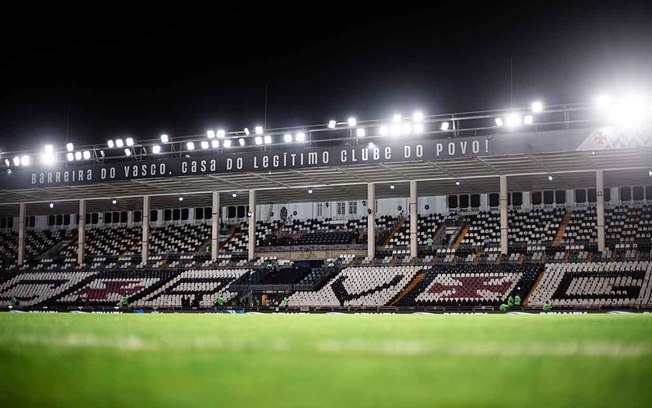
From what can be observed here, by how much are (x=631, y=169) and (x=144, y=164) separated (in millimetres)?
27553

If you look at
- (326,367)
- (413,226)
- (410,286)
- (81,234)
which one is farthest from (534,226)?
(326,367)

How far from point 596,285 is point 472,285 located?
6.10 meters

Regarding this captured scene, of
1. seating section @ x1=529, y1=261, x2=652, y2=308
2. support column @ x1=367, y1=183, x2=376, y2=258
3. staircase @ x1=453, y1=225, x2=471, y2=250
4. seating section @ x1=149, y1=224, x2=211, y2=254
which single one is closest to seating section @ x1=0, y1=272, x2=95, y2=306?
seating section @ x1=149, y1=224, x2=211, y2=254

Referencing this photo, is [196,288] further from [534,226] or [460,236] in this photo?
[534,226]

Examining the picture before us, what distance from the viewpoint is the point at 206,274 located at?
42156 mm

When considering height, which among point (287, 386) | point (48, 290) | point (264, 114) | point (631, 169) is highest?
point (264, 114)

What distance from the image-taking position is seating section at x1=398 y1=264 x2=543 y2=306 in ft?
111

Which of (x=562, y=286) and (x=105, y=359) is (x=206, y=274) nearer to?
(x=562, y=286)

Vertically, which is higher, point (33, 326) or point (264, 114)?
point (264, 114)

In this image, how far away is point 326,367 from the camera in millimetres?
1975

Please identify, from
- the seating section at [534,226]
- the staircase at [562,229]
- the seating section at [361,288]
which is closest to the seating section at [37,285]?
the seating section at [361,288]

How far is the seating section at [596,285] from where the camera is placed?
30.8 m

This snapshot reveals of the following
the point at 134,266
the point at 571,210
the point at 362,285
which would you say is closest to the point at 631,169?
the point at 571,210

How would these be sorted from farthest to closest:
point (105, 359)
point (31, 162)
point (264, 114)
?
point (264, 114)
point (31, 162)
point (105, 359)
